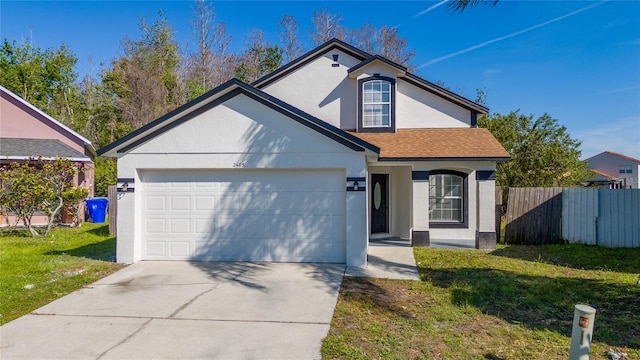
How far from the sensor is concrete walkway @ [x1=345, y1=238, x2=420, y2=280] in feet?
26.5

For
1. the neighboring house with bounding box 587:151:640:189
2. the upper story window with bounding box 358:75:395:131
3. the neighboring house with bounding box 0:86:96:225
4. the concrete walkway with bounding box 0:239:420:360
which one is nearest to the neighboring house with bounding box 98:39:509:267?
the concrete walkway with bounding box 0:239:420:360

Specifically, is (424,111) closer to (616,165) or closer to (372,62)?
(372,62)

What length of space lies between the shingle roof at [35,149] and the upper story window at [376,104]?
510 inches

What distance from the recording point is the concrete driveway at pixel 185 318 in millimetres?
4500

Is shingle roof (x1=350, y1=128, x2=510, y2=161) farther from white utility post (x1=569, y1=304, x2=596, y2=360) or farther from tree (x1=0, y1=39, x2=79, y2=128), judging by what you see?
tree (x1=0, y1=39, x2=79, y2=128)

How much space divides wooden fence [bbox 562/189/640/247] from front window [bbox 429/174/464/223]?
3279mm

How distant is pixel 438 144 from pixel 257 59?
23.9 m

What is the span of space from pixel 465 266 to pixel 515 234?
4488 millimetres

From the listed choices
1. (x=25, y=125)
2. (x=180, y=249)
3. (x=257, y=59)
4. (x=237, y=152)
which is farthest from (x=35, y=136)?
(x=257, y=59)

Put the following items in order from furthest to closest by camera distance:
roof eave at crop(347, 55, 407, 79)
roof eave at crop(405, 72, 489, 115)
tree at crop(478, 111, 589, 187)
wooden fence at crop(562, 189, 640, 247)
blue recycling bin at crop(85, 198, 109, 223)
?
tree at crop(478, 111, 589, 187), blue recycling bin at crop(85, 198, 109, 223), roof eave at crop(405, 72, 489, 115), roof eave at crop(347, 55, 407, 79), wooden fence at crop(562, 189, 640, 247)

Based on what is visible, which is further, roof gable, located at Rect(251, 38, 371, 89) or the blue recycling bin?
the blue recycling bin

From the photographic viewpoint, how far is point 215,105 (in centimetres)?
896

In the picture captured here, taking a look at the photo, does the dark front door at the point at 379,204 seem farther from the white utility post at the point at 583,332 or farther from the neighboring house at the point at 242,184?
the white utility post at the point at 583,332

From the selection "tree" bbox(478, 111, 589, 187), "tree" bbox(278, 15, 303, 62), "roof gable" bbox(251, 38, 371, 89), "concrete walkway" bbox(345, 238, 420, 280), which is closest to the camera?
"concrete walkway" bbox(345, 238, 420, 280)
